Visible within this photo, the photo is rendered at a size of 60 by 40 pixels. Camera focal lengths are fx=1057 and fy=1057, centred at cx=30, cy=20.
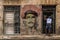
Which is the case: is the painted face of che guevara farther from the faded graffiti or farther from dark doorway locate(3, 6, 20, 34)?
dark doorway locate(3, 6, 20, 34)

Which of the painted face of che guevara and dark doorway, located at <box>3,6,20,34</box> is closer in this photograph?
the painted face of che guevara

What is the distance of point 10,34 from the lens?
76875mm

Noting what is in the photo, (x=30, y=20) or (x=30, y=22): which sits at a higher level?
(x=30, y=20)

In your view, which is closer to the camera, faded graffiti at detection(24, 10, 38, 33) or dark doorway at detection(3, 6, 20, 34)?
faded graffiti at detection(24, 10, 38, 33)

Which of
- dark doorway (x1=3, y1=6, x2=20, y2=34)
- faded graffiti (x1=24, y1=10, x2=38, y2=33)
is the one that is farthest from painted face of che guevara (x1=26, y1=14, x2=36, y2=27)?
dark doorway (x1=3, y1=6, x2=20, y2=34)

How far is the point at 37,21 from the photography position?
3017 inches

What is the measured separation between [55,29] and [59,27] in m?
0.37

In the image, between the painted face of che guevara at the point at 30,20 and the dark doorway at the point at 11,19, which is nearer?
the painted face of che guevara at the point at 30,20

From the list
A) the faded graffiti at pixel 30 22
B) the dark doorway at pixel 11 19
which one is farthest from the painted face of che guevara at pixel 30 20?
the dark doorway at pixel 11 19

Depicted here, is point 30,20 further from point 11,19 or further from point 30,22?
point 11,19

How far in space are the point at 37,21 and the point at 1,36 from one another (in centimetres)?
283

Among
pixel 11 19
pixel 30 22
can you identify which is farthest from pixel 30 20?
pixel 11 19

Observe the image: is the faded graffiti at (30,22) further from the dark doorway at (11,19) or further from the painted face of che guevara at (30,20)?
the dark doorway at (11,19)

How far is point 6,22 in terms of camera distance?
7688cm
